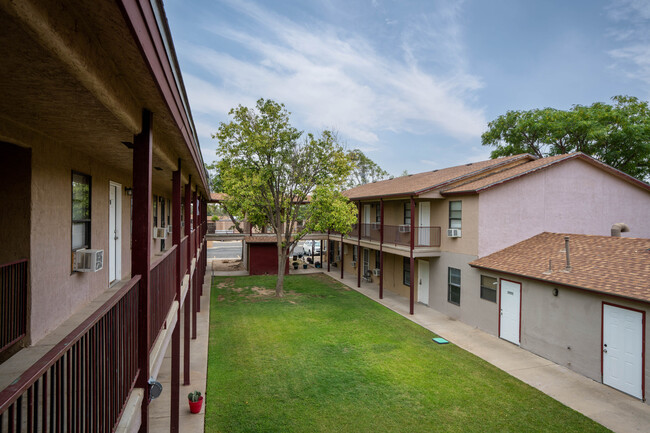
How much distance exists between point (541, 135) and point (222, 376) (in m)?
29.7

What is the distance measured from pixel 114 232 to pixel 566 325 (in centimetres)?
1245

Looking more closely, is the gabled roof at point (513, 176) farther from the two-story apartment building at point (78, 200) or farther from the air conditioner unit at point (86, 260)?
the air conditioner unit at point (86, 260)

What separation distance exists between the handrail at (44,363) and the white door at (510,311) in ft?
42.7

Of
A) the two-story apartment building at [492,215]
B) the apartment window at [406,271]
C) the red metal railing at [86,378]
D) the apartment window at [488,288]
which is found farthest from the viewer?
the apartment window at [406,271]

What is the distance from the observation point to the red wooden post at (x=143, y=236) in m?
3.20

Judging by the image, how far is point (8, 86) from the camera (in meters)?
2.39

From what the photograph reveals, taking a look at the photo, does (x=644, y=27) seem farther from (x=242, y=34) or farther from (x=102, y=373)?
(x=102, y=373)

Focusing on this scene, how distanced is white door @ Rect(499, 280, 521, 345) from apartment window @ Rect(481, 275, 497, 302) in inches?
14.5

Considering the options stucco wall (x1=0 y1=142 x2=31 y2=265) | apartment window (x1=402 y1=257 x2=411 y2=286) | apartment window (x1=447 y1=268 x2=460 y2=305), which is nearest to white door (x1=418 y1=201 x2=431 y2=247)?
apartment window (x1=447 y1=268 x2=460 y2=305)

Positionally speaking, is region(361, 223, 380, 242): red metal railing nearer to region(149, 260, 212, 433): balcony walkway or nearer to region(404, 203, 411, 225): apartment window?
region(404, 203, 411, 225): apartment window

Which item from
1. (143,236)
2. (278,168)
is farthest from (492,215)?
(143,236)

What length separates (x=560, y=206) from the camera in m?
15.4

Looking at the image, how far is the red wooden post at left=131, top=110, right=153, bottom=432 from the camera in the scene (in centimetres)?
320

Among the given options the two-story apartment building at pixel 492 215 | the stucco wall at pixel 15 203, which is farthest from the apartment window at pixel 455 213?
the stucco wall at pixel 15 203
